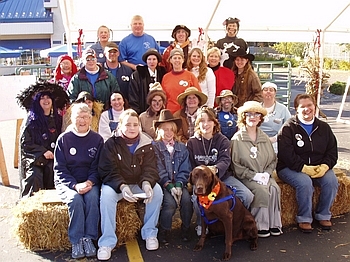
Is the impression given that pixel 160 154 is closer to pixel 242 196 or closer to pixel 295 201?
pixel 242 196

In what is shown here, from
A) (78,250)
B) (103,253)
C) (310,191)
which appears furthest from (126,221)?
(310,191)

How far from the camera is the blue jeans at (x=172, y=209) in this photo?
14.9 feet

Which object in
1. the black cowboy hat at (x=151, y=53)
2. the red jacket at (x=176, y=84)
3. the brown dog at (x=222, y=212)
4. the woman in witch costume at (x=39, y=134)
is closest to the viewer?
the brown dog at (x=222, y=212)

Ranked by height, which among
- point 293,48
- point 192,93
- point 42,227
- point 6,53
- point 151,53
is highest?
point 293,48

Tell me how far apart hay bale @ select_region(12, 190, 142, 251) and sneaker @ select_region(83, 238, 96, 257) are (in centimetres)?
30

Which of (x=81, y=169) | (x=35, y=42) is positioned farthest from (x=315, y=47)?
(x=35, y=42)

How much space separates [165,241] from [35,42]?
4240cm

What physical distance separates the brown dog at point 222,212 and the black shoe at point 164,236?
39cm

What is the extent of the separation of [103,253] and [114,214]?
401 mm

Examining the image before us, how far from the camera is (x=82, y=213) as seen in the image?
14.1ft

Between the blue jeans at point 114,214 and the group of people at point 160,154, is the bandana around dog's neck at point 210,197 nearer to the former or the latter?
the group of people at point 160,154

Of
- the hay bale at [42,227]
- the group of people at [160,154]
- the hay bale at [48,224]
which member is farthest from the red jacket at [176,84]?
the hay bale at [42,227]

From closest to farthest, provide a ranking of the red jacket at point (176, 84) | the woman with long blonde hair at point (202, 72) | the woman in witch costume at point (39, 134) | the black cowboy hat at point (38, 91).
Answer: the woman in witch costume at point (39, 134)
the black cowboy hat at point (38, 91)
the red jacket at point (176, 84)
the woman with long blonde hair at point (202, 72)

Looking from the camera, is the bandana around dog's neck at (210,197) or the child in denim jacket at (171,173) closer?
the bandana around dog's neck at (210,197)
